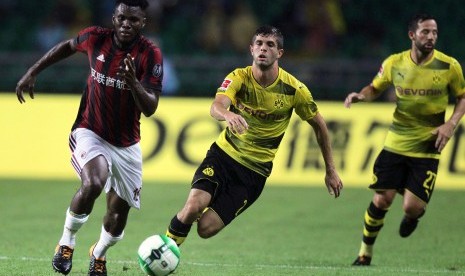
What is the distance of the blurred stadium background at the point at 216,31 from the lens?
18969mm

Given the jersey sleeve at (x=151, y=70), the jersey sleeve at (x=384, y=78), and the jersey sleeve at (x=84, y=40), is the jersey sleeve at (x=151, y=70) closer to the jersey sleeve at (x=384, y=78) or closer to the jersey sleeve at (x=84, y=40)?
the jersey sleeve at (x=84, y=40)

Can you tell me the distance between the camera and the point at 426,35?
9.93 metres

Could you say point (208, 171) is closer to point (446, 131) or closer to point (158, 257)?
point (158, 257)

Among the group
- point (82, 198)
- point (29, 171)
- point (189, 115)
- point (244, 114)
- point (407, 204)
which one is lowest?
point (29, 171)

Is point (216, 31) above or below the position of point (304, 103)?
below

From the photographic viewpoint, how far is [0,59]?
742 inches

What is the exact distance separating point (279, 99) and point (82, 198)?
183cm

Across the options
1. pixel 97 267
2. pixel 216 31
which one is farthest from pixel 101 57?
pixel 216 31

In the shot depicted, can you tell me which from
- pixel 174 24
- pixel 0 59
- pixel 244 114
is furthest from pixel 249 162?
pixel 174 24

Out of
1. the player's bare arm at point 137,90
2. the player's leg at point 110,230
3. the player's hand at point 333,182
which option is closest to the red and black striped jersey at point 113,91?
the player's bare arm at point 137,90

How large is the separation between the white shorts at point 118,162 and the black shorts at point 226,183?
515 mm

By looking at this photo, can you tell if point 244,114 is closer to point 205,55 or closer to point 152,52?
point 152,52

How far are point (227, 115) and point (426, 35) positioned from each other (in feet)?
10.0

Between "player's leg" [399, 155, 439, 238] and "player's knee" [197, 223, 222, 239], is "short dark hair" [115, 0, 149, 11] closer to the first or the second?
"player's knee" [197, 223, 222, 239]
